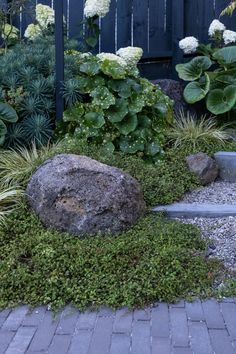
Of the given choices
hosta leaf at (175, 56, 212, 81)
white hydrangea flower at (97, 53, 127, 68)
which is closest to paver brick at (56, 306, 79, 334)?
white hydrangea flower at (97, 53, 127, 68)

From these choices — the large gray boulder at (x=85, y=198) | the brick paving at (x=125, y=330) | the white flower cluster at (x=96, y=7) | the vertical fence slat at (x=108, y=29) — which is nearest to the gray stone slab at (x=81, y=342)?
the brick paving at (x=125, y=330)

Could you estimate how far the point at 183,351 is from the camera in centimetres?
351

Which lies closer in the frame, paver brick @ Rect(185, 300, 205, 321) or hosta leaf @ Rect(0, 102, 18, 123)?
paver brick @ Rect(185, 300, 205, 321)

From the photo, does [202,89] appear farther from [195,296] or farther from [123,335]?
[123,335]

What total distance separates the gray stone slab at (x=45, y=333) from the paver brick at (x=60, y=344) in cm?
3

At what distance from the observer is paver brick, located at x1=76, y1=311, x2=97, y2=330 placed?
384cm

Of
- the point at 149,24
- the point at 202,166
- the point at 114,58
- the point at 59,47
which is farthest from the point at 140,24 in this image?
the point at 202,166

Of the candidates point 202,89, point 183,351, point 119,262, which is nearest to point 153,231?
point 119,262

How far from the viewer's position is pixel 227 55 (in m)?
7.30

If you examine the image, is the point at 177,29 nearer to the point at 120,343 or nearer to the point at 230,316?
the point at 230,316

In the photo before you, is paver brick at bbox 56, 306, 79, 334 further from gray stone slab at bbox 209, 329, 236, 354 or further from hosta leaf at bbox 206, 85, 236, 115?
hosta leaf at bbox 206, 85, 236, 115

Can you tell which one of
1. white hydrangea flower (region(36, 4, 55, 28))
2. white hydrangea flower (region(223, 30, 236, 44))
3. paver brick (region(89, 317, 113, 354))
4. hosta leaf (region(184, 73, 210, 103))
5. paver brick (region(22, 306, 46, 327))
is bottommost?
paver brick (region(22, 306, 46, 327))

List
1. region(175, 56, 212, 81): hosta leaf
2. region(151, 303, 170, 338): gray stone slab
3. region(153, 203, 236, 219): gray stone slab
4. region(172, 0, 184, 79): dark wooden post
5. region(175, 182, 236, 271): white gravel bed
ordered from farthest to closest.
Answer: region(172, 0, 184, 79): dark wooden post
region(175, 56, 212, 81): hosta leaf
region(153, 203, 236, 219): gray stone slab
region(175, 182, 236, 271): white gravel bed
region(151, 303, 170, 338): gray stone slab

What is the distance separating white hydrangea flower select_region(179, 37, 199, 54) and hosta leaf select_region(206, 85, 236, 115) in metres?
0.82
